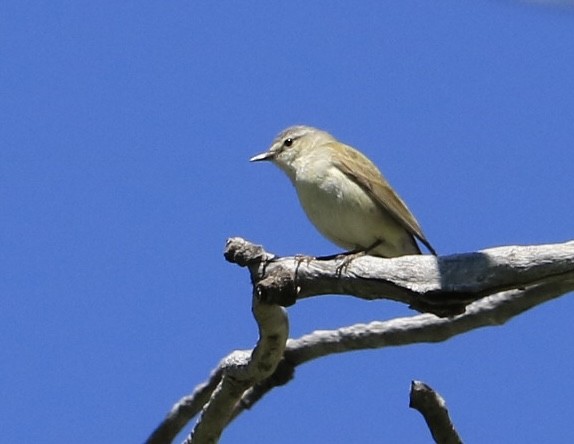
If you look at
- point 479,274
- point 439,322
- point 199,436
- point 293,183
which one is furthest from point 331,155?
point 479,274

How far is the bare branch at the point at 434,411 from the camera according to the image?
5.34 m

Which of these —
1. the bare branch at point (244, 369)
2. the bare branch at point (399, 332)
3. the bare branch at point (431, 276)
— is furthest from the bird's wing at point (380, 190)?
the bare branch at point (431, 276)

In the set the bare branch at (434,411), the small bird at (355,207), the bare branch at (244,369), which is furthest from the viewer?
the small bird at (355,207)

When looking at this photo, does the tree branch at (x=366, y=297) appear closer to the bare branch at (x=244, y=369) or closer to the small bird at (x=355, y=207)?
the bare branch at (x=244, y=369)

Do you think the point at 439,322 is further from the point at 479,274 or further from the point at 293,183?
the point at 293,183

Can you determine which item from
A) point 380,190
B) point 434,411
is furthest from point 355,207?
point 434,411

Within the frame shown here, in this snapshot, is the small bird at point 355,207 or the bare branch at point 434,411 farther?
the small bird at point 355,207

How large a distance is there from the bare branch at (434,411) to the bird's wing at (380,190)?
195 cm

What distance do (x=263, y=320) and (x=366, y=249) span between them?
2.11 metres

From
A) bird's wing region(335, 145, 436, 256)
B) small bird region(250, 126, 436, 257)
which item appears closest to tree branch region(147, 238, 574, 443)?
small bird region(250, 126, 436, 257)

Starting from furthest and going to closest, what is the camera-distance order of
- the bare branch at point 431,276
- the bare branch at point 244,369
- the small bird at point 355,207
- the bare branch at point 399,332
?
1. the small bird at point 355,207
2. the bare branch at point 399,332
3. the bare branch at point 244,369
4. the bare branch at point 431,276

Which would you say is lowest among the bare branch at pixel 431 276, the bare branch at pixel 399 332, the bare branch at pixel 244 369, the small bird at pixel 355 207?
the bare branch at pixel 244 369

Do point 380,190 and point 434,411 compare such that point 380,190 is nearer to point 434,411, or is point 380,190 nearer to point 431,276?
point 434,411

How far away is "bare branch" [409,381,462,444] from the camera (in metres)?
5.34
